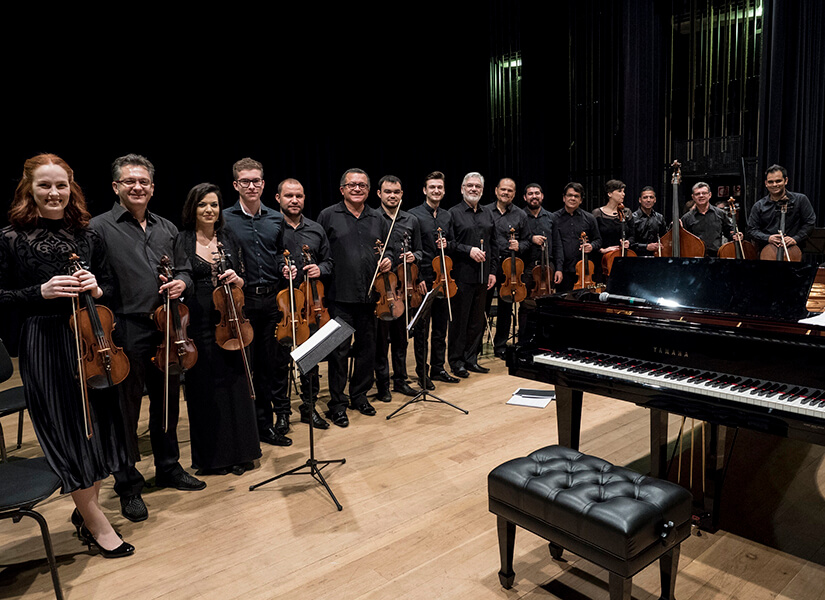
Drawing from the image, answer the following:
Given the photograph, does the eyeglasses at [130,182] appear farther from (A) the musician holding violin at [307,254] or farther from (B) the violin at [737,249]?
(B) the violin at [737,249]

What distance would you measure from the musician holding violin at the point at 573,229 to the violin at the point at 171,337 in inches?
140

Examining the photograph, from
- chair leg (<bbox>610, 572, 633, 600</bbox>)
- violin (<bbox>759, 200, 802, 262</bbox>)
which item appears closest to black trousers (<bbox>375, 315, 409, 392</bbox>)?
chair leg (<bbox>610, 572, 633, 600</bbox>)

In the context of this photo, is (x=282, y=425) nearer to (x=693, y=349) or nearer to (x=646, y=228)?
(x=693, y=349)

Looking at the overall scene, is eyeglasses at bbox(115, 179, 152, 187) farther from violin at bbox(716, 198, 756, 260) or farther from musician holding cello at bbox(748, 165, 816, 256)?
musician holding cello at bbox(748, 165, 816, 256)

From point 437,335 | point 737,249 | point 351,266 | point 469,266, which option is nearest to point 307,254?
point 351,266

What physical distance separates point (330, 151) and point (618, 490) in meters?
6.04

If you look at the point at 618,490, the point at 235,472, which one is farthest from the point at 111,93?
the point at 618,490

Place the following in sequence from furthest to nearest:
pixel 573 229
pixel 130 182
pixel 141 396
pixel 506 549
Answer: pixel 573 229, pixel 141 396, pixel 130 182, pixel 506 549

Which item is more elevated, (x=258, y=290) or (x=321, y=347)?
(x=258, y=290)

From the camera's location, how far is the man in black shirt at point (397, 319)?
A: 4.15 metres

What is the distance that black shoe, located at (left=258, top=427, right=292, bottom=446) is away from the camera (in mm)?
3539

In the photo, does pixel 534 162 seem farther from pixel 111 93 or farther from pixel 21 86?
pixel 21 86

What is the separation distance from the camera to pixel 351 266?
390cm

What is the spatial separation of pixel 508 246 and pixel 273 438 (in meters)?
2.47
